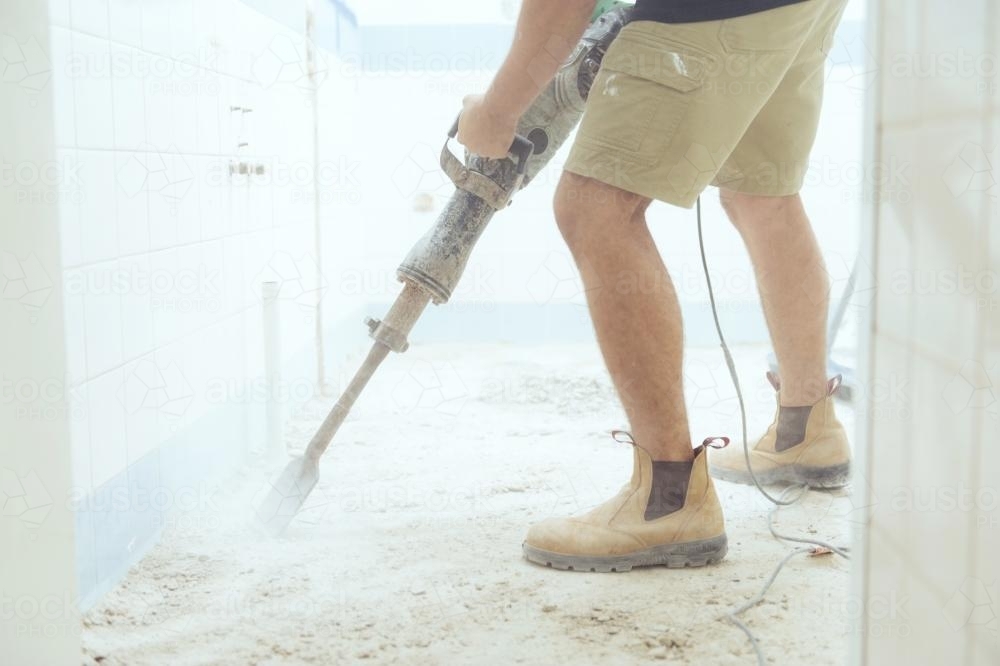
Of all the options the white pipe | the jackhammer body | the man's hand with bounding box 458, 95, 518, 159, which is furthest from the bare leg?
the white pipe

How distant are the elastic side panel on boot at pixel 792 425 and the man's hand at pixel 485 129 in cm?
68

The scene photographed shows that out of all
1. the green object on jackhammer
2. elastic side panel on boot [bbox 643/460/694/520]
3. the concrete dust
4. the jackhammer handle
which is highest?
the green object on jackhammer

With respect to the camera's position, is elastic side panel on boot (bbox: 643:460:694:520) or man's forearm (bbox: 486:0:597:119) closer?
man's forearm (bbox: 486:0:597:119)

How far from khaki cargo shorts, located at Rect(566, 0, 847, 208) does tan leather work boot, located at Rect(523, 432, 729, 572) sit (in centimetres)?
36

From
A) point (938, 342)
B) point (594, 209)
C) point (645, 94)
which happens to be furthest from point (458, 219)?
point (938, 342)

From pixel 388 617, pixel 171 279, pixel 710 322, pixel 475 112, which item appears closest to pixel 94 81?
pixel 171 279

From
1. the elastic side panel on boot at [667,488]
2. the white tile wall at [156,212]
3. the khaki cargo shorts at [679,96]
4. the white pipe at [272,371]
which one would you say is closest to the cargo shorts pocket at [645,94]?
the khaki cargo shorts at [679,96]

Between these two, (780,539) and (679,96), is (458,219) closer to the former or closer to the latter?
(679,96)

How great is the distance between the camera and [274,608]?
1191mm

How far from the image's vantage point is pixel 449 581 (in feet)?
4.20

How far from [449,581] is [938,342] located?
0.80m

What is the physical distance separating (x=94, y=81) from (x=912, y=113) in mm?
944

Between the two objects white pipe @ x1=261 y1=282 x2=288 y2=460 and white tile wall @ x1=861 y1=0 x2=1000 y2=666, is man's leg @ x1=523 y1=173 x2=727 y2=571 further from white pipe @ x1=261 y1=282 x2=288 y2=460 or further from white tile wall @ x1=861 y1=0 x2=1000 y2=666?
white pipe @ x1=261 y1=282 x2=288 y2=460

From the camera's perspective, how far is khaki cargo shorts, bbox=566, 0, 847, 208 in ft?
Result: 3.86
